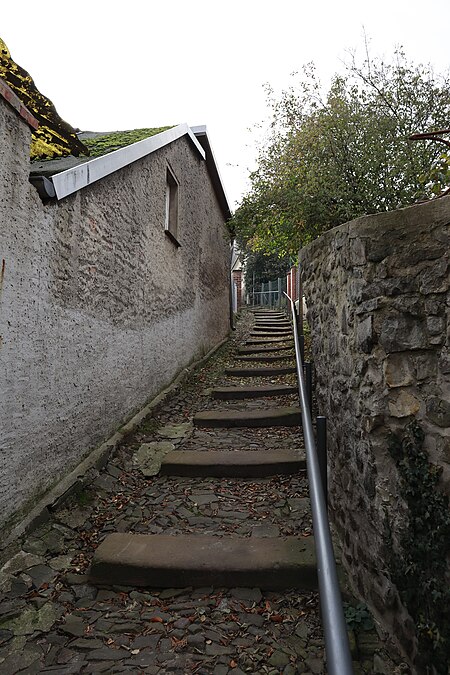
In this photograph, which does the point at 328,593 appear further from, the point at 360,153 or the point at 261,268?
the point at 261,268

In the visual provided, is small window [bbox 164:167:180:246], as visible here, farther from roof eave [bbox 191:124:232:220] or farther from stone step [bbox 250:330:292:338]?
stone step [bbox 250:330:292:338]

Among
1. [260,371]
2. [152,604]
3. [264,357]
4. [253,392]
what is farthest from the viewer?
[264,357]

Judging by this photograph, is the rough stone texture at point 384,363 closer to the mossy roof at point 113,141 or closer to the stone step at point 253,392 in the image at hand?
the mossy roof at point 113,141

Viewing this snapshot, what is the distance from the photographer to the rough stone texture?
1.75 meters

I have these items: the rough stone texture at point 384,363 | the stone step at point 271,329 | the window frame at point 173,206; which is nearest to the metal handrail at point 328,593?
the rough stone texture at point 384,363

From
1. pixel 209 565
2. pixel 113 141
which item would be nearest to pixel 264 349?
pixel 113 141

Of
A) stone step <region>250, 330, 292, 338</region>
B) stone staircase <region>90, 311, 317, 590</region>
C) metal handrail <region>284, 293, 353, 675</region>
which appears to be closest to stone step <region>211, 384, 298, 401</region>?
stone staircase <region>90, 311, 317, 590</region>

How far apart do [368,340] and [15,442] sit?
2.09m

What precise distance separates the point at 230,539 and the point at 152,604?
601mm

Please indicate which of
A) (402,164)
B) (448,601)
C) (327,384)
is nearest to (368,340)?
(327,384)

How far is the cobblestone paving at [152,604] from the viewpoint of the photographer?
6.04 feet

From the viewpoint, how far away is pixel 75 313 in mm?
3180

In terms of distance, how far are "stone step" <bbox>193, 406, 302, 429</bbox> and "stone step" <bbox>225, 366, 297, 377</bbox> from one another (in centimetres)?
151

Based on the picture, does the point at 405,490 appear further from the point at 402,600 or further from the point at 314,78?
the point at 314,78
